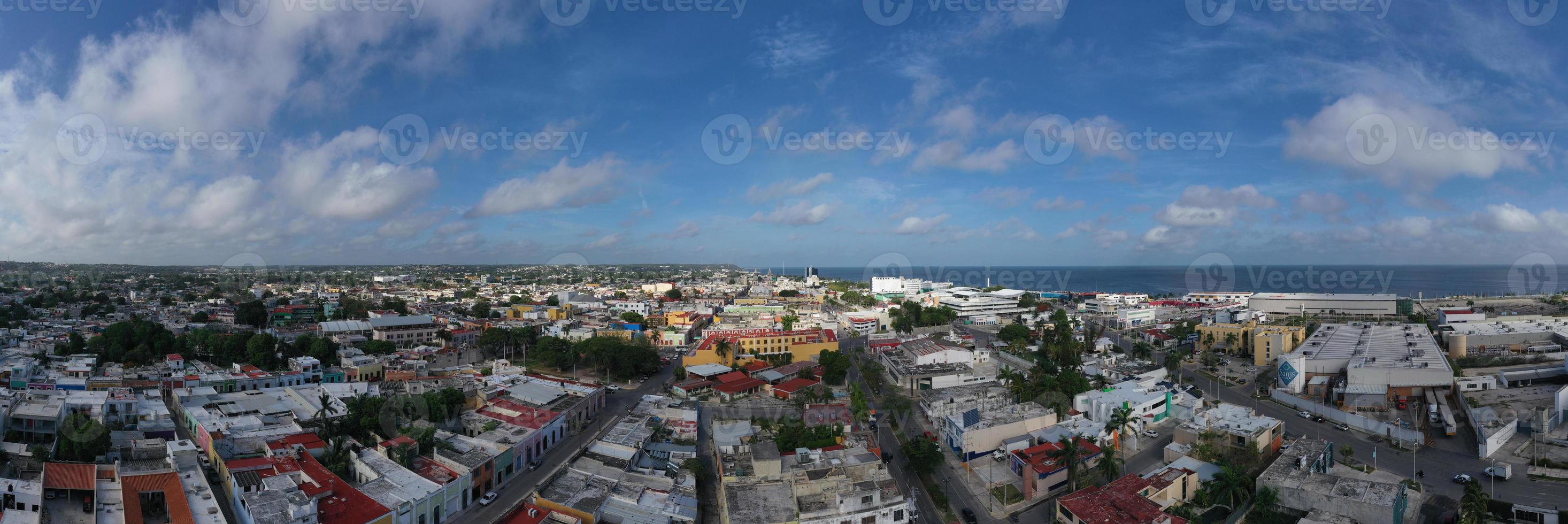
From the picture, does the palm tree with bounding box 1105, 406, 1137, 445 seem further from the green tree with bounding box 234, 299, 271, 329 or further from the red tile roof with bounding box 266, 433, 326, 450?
the green tree with bounding box 234, 299, 271, 329

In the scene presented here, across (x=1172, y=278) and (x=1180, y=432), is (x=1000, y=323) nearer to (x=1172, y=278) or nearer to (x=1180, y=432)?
(x=1180, y=432)

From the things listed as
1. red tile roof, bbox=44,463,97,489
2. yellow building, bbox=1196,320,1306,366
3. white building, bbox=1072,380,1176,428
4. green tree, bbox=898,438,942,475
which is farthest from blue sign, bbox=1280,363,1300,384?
red tile roof, bbox=44,463,97,489

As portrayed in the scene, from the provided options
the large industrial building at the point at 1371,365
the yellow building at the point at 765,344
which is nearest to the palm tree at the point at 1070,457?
the large industrial building at the point at 1371,365

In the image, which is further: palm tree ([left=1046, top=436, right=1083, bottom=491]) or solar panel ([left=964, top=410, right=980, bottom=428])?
solar panel ([left=964, top=410, right=980, bottom=428])

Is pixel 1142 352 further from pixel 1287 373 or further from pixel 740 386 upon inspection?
pixel 740 386

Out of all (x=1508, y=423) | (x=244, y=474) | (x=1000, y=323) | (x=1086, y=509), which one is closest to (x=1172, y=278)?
(x=1000, y=323)

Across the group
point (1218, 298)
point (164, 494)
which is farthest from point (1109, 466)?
point (1218, 298)
